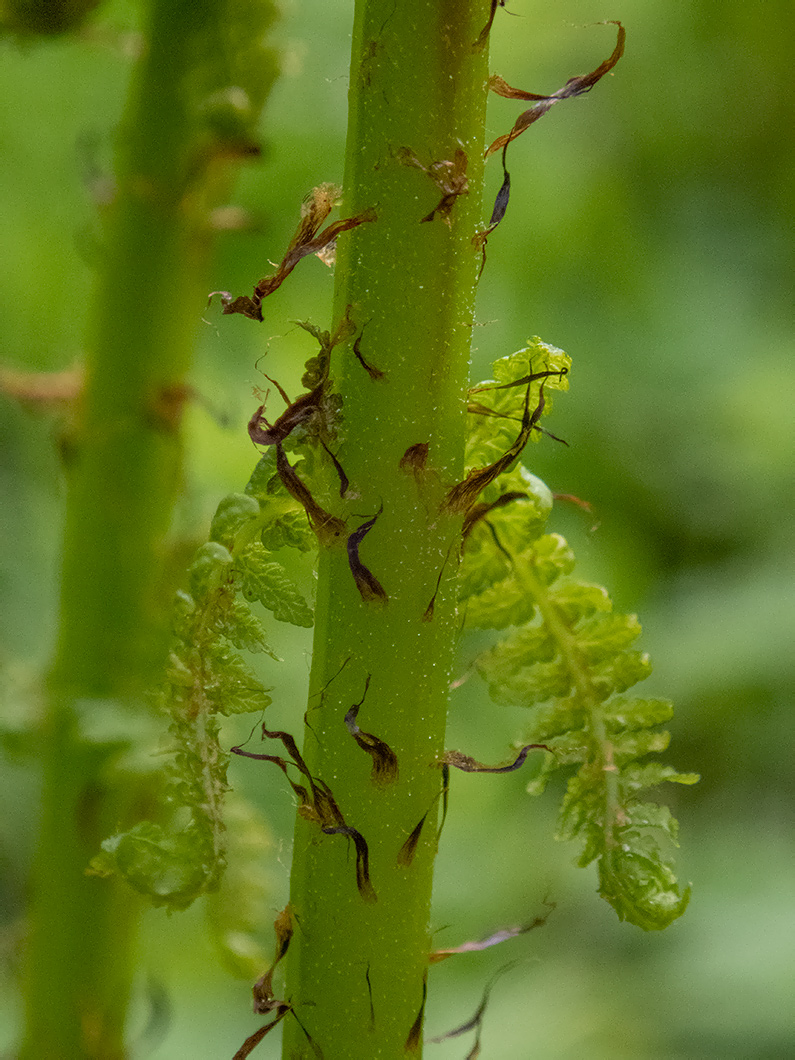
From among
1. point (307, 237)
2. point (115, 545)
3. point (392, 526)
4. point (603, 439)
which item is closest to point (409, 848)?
point (392, 526)

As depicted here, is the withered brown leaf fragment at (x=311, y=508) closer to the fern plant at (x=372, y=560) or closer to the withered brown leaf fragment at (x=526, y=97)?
the fern plant at (x=372, y=560)

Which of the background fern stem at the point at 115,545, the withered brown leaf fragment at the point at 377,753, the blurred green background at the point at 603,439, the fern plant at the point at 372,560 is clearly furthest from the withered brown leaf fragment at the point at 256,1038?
the blurred green background at the point at 603,439

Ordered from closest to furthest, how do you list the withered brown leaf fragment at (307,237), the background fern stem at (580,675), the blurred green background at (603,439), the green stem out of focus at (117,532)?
1. the withered brown leaf fragment at (307,237)
2. the background fern stem at (580,675)
3. the green stem out of focus at (117,532)
4. the blurred green background at (603,439)

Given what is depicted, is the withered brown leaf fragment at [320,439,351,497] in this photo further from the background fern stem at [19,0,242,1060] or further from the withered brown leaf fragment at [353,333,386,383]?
the background fern stem at [19,0,242,1060]

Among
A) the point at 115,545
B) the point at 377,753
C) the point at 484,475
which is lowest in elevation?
the point at 377,753

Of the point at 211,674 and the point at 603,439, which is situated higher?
the point at 603,439

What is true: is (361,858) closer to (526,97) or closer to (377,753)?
(377,753)
